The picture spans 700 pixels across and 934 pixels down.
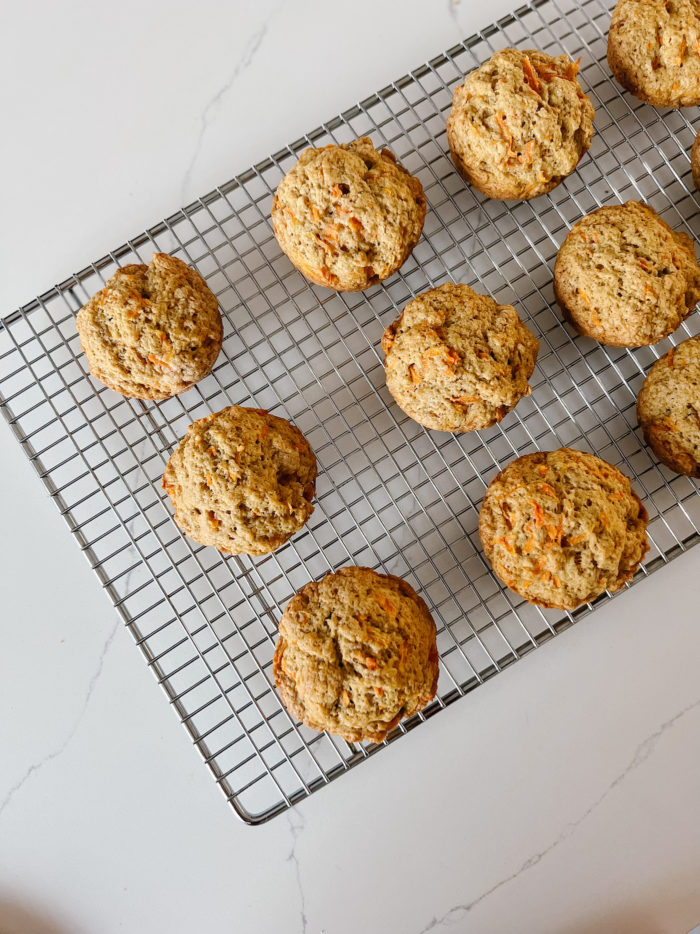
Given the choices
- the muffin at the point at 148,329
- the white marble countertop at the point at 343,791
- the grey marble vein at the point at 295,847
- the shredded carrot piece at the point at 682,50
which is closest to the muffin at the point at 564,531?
the white marble countertop at the point at 343,791

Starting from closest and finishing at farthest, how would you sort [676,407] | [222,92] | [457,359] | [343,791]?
1. [457,359]
2. [676,407]
3. [343,791]
4. [222,92]

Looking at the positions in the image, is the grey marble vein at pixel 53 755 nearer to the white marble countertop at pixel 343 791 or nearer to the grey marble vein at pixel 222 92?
the white marble countertop at pixel 343 791

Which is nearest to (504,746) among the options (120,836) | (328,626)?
(328,626)

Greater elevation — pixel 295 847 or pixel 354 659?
pixel 354 659

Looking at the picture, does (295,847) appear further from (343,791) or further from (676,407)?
(676,407)

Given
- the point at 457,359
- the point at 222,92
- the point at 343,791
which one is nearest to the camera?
the point at 457,359

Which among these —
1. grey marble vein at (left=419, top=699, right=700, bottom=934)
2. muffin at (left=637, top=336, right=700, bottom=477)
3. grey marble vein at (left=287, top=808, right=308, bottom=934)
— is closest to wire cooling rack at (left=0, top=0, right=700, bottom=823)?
grey marble vein at (left=287, top=808, right=308, bottom=934)

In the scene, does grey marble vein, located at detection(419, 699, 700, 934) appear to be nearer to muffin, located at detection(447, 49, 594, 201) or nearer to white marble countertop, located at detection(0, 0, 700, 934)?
white marble countertop, located at detection(0, 0, 700, 934)

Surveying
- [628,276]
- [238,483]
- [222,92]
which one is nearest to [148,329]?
[238,483]

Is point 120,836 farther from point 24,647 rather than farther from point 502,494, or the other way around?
point 502,494
